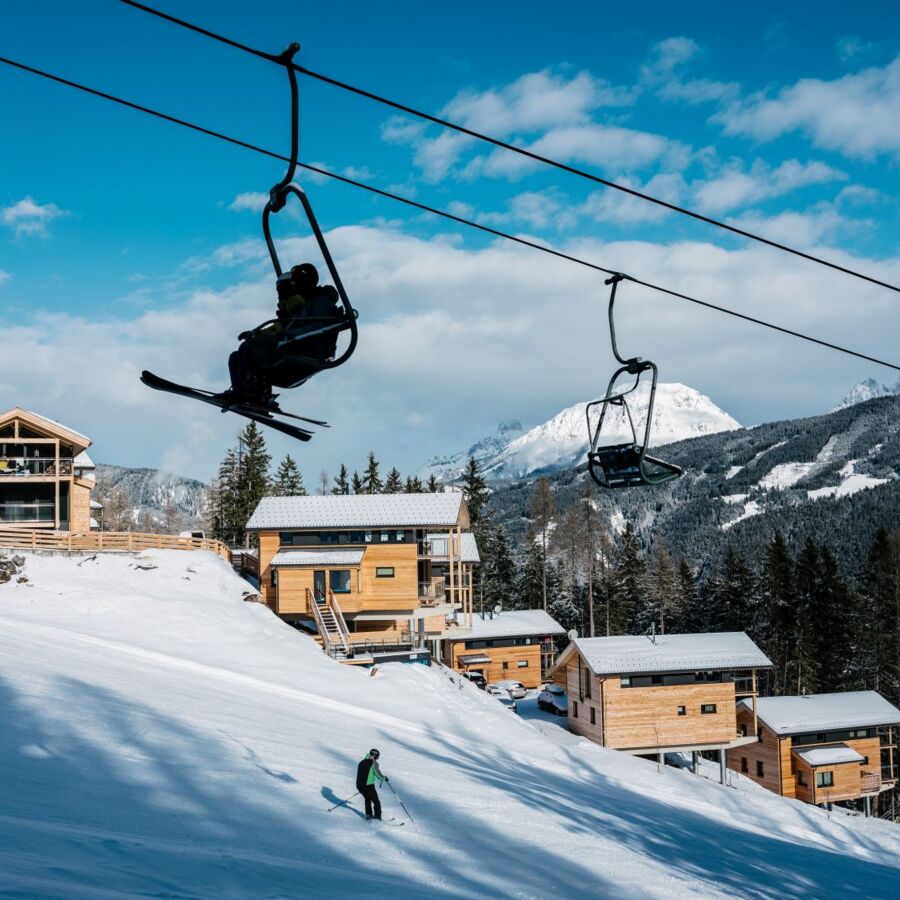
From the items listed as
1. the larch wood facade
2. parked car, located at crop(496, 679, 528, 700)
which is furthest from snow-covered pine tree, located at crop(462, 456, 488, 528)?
the larch wood facade

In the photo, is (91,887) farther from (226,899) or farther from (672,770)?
(672,770)

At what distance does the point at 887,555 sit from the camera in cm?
6309

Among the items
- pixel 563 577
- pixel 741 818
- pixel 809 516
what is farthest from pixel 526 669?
pixel 809 516

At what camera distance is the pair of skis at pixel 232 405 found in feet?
20.2

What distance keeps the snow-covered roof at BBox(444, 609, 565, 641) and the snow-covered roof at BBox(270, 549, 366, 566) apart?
14.7 metres

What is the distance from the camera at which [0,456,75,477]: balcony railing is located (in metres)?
47.3

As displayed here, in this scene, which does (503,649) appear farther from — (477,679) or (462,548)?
(462,548)

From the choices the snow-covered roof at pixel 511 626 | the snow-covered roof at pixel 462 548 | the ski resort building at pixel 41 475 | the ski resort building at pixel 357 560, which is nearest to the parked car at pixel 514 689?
the snow-covered roof at pixel 511 626

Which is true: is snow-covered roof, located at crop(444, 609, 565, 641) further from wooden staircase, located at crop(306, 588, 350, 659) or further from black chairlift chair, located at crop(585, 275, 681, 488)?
black chairlift chair, located at crop(585, 275, 681, 488)

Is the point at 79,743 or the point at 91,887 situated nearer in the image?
the point at 91,887

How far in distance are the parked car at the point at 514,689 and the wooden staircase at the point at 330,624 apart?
1680 centimetres

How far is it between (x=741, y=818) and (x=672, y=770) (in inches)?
373

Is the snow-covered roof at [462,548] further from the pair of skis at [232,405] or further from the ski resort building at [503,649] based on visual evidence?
the pair of skis at [232,405]

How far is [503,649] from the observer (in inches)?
2377
